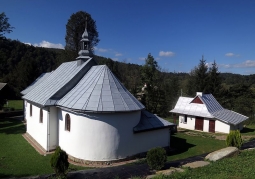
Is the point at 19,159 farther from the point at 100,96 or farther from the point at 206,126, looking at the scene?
the point at 206,126

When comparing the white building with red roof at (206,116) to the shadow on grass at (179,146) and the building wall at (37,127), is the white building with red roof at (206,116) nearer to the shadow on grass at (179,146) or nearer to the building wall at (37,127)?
the shadow on grass at (179,146)

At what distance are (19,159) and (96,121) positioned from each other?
6.01 meters

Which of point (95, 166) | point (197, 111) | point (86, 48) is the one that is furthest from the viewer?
point (197, 111)

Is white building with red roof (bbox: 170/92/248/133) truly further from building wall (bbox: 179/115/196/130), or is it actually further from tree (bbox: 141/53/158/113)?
tree (bbox: 141/53/158/113)

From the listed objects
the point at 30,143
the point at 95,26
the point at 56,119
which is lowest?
the point at 30,143

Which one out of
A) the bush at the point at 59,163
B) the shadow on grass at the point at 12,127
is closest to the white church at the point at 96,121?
the bush at the point at 59,163

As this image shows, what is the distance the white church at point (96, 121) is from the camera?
45.2 feet

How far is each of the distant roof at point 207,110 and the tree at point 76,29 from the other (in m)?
20.0

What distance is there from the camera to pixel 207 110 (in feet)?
91.6

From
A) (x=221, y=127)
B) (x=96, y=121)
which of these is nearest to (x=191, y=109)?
(x=221, y=127)

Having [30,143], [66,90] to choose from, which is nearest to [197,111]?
[66,90]

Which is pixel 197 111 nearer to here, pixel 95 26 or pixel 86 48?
pixel 86 48

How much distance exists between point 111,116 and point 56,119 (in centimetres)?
539

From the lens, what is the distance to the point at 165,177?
899cm
